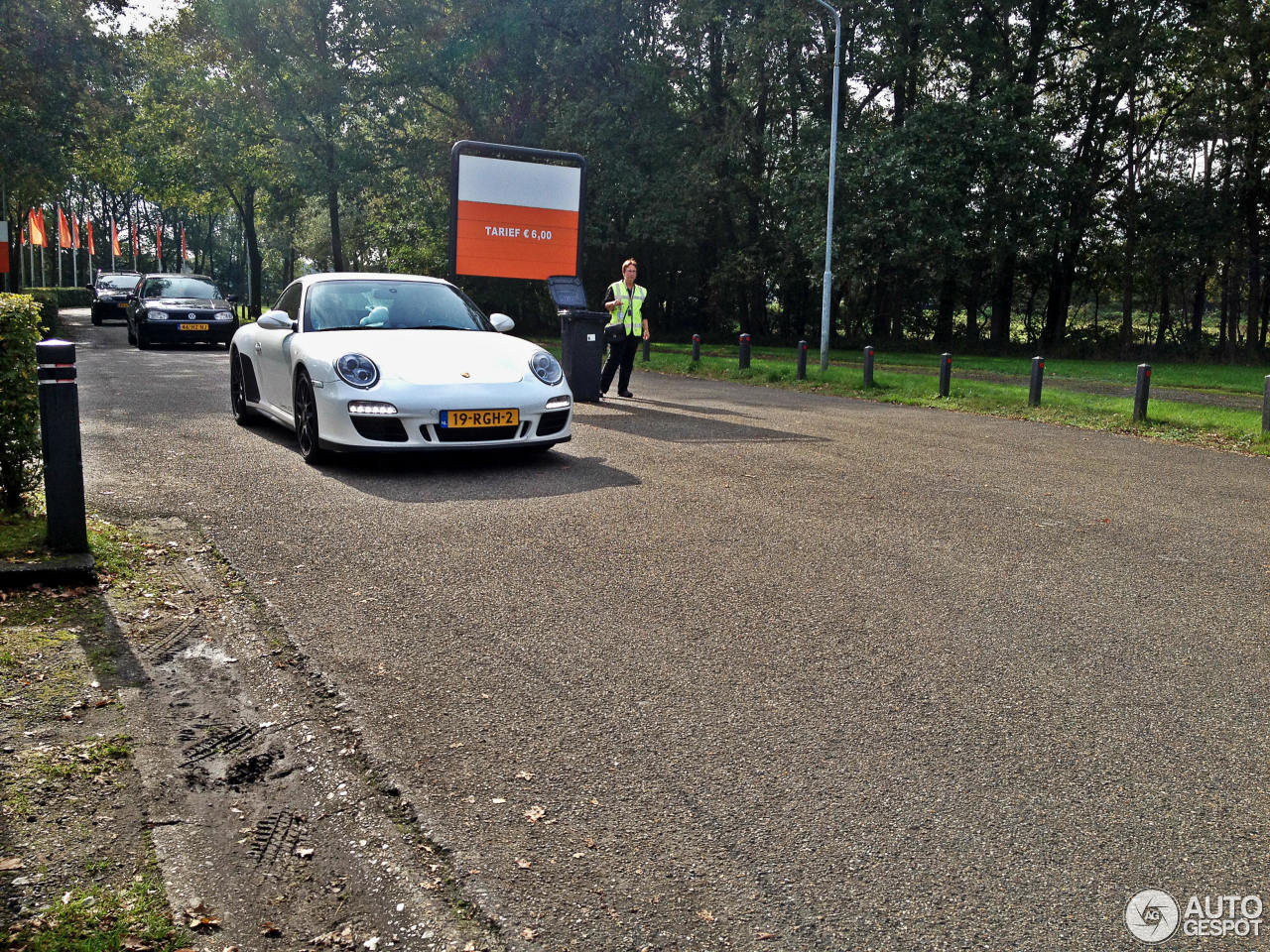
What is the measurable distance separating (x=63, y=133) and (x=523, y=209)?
1392cm

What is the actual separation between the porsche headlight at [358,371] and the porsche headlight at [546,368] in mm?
1332

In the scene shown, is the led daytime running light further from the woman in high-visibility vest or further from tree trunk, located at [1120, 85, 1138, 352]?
tree trunk, located at [1120, 85, 1138, 352]

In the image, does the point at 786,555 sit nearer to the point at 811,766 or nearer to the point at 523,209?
the point at 811,766

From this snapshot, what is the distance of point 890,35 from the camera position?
3366cm

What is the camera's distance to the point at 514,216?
18688mm

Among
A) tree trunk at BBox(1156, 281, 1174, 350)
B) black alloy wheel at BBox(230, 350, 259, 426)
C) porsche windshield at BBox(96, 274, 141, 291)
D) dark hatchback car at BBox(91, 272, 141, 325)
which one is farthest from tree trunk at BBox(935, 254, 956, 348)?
porsche windshield at BBox(96, 274, 141, 291)

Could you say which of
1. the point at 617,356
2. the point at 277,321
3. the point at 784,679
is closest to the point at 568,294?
the point at 617,356

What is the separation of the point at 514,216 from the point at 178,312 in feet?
31.7

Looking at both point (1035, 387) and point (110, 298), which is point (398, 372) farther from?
point (110, 298)

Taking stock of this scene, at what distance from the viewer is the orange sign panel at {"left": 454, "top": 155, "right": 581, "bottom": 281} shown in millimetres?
18422

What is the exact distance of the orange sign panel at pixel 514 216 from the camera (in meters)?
18.4

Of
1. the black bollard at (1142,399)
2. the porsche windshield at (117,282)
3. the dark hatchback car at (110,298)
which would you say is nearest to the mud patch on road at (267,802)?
the black bollard at (1142,399)

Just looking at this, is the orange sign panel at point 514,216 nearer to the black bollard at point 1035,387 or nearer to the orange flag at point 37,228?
the black bollard at point 1035,387

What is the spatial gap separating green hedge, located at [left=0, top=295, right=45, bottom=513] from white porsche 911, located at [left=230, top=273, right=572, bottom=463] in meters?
2.52
